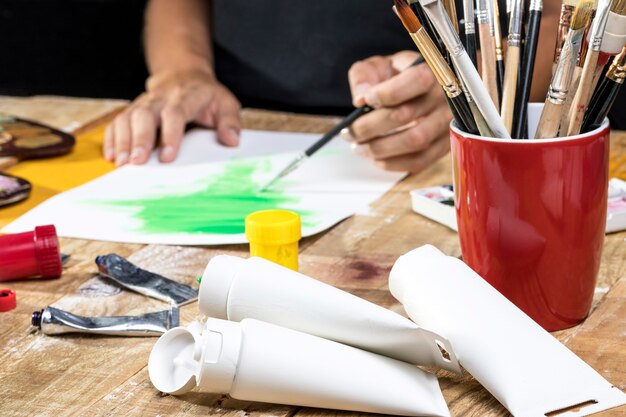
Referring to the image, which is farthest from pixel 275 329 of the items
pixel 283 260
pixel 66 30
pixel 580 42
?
pixel 66 30

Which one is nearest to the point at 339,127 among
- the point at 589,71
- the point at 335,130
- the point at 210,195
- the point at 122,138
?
the point at 335,130

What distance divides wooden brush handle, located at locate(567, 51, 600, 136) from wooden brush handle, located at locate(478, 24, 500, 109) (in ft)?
0.23

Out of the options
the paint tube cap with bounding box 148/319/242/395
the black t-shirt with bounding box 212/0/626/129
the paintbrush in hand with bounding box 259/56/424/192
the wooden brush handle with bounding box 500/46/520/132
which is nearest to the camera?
the paint tube cap with bounding box 148/319/242/395

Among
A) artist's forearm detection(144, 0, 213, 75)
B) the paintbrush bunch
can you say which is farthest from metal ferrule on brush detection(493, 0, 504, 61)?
artist's forearm detection(144, 0, 213, 75)

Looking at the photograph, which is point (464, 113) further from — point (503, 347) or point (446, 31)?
point (503, 347)

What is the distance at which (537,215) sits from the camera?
0.70m

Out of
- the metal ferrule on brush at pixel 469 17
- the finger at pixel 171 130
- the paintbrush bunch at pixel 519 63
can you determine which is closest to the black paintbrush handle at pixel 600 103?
the paintbrush bunch at pixel 519 63

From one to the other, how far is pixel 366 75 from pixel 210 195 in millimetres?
281

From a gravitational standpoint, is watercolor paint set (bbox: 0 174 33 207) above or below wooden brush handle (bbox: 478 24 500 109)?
below

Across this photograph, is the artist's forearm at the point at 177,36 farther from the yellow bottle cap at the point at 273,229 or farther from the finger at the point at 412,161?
the yellow bottle cap at the point at 273,229

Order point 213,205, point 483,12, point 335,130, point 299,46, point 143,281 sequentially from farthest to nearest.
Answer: point 299,46, point 335,130, point 213,205, point 143,281, point 483,12

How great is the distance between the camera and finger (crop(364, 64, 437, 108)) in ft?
3.78

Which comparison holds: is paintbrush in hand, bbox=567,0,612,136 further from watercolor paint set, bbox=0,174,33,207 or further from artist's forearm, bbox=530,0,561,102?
watercolor paint set, bbox=0,174,33,207

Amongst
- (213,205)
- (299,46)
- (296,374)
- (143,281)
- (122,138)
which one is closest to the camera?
(296,374)
